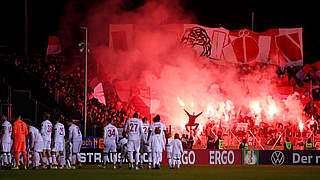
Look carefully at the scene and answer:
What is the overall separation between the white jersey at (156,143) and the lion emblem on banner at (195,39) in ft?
63.6

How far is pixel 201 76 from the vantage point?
41844 mm

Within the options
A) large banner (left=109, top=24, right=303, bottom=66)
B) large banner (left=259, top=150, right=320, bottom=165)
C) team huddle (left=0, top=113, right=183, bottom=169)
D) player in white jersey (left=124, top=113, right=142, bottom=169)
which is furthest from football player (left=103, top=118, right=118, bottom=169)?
large banner (left=109, top=24, right=303, bottom=66)

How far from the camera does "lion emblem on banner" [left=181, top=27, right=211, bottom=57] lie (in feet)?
136

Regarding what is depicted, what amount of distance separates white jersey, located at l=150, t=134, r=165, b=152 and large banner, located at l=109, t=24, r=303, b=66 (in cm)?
1874

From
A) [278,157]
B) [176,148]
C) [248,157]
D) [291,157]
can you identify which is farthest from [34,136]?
[291,157]

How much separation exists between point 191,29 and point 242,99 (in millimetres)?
6362

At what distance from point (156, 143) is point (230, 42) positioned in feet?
69.8

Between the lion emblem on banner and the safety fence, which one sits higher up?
the lion emblem on banner

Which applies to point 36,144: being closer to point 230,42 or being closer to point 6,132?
point 6,132

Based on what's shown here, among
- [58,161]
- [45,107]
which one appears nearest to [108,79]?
[45,107]

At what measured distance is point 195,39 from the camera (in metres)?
41.5

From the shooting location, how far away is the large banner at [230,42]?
40812 mm

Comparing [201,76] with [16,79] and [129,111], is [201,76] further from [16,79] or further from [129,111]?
[16,79]

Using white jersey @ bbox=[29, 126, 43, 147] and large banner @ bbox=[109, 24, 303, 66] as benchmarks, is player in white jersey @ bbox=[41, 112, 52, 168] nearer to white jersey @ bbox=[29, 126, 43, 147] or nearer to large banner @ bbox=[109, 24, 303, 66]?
white jersey @ bbox=[29, 126, 43, 147]
